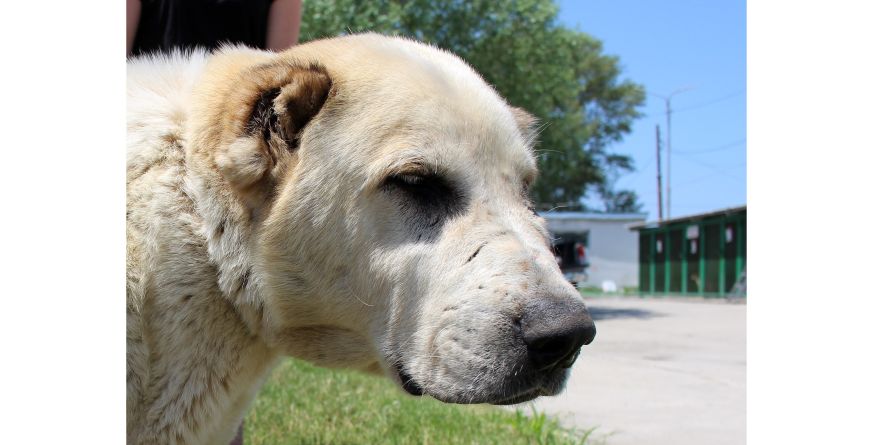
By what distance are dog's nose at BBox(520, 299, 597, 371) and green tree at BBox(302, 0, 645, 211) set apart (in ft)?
25.2

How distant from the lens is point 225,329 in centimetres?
208

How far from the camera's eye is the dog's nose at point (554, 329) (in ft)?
5.73

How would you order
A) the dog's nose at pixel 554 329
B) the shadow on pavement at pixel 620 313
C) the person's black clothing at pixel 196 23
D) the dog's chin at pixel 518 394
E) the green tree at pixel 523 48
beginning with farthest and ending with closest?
the green tree at pixel 523 48 < the shadow on pavement at pixel 620 313 < the person's black clothing at pixel 196 23 < the dog's chin at pixel 518 394 < the dog's nose at pixel 554 329

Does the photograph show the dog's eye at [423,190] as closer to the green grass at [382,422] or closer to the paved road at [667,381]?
the paved road at [667,381]

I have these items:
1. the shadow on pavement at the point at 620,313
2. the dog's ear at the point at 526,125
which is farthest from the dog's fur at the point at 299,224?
the shadow on pavement at the point at 620,313

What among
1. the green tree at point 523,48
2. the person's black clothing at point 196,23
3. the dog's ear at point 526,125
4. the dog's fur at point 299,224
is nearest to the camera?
the dog's fur at point 299,224

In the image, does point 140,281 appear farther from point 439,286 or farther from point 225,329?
point 439,286

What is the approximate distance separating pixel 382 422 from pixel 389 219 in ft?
7.50

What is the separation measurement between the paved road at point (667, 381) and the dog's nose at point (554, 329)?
89 cm

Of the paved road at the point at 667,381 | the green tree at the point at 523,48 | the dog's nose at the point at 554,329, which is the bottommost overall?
the paved road at the point at 667,381

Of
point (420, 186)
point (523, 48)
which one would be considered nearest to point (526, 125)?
point (420, 186)
